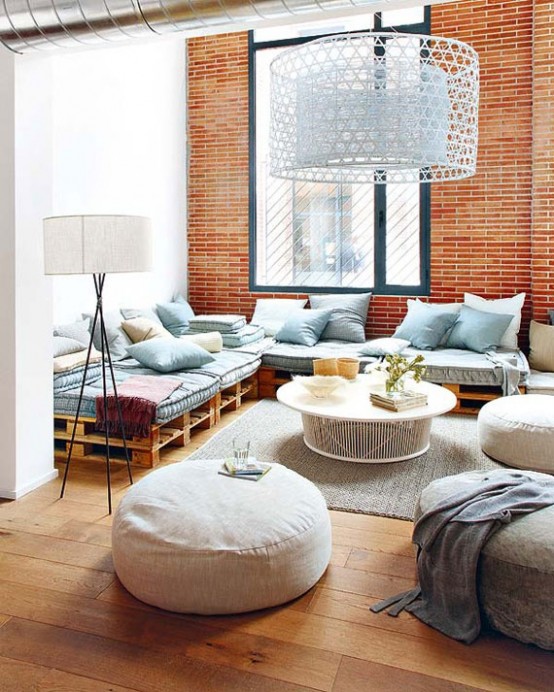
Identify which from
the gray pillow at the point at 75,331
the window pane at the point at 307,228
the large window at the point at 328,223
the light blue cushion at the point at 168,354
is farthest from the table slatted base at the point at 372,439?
the window pane at the point at 307,228

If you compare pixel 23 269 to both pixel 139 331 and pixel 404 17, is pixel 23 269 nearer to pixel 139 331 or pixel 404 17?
pixel 139 331

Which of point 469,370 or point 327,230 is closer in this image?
point 469,370

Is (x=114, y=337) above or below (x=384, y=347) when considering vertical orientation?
above

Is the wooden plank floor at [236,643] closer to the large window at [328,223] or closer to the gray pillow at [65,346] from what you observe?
the gray pillow at [65,346]

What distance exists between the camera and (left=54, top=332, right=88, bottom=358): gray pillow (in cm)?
389

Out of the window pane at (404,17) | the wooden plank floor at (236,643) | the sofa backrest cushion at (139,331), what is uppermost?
the window pane at (404,17)

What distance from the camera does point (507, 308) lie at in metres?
5.36

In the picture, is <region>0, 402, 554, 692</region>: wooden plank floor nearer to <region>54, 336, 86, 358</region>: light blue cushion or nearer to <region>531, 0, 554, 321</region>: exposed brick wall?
<region>54, 336, 86, 358</region>: light blue cushion

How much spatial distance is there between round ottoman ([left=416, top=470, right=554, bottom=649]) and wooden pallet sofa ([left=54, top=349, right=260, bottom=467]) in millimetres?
2051

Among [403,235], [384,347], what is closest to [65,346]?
[384,347]

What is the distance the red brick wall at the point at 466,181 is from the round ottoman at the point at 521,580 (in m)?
3.88

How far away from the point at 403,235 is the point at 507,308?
4.12ft

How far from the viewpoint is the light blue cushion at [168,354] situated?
4.20 meters

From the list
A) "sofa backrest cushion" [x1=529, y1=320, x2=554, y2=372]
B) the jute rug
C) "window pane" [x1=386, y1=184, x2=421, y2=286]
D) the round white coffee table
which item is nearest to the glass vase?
the round white coffee table
